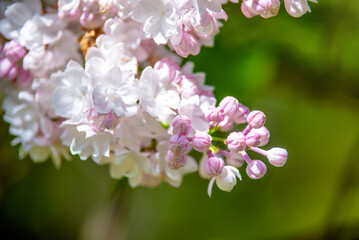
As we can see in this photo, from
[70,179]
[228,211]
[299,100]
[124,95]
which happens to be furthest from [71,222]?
[124,95]

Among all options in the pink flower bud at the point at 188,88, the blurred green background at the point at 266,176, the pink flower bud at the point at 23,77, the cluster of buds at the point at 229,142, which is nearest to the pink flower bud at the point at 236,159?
the cluster of buds at the point at 229,142

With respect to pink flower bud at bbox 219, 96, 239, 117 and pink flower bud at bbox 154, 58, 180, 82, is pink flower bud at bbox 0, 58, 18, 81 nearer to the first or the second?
pink flower bud at bbox 154, 58, 180, 82

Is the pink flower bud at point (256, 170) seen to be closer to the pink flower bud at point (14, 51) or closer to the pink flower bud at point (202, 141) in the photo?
the pink flower bud at point (202, 141)

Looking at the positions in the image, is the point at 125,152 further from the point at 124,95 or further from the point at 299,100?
the point at 299,100

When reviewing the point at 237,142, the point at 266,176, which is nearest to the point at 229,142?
the point at 237,142

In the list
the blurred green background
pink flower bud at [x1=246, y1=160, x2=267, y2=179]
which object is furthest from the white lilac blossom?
the blurred green background

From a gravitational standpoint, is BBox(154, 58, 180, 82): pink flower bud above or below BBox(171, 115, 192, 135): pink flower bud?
above

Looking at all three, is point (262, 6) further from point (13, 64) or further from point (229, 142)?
point (13, 64)
